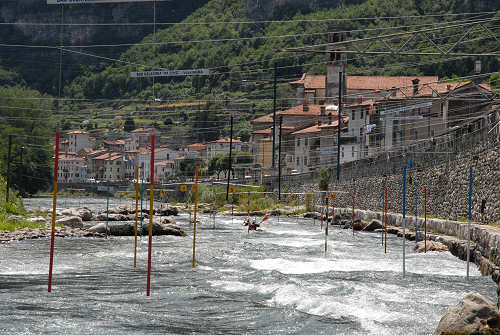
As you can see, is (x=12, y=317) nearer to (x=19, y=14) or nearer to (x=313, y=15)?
(x=19, y=14)

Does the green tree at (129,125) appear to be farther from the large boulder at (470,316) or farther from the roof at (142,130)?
the large boulder at (470,316)

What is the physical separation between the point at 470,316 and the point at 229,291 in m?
7.06

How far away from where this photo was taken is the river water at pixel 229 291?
11023mm

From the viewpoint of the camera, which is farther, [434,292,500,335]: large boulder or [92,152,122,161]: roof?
[92,152,122,161]: roof

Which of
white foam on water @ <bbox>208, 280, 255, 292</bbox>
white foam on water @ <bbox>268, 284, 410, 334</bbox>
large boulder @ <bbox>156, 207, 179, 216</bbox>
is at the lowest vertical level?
large boulder @ <bbox>156, 207, 179, 216</bbox>

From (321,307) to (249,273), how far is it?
5629mm

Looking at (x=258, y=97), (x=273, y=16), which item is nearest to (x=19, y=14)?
(x=258, y=97)

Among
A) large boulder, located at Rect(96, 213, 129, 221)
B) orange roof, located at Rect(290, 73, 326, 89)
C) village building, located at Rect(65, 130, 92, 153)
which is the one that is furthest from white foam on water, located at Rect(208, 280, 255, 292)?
orange roof, located at Rect(290, 73, 326, 89)

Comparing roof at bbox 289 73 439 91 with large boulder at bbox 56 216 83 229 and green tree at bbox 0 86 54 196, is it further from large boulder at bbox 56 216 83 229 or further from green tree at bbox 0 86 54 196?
large boulder at bbox 56 216 83 229

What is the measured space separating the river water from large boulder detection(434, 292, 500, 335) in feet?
5.44

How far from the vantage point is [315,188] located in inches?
2559

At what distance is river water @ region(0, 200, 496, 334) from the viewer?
11.0 m

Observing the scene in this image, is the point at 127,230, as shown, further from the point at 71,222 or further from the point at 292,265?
the point at 292,265

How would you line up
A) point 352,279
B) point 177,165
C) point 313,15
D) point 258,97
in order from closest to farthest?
1. point 352,279
2. point 258,97
3. point 177,165
4. point 313,15
